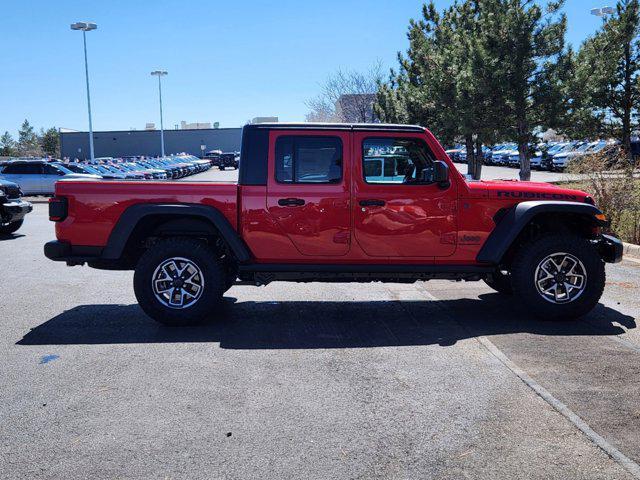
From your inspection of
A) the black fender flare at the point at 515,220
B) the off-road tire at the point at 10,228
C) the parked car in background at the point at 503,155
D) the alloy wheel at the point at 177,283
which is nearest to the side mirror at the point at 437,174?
the black fender flare at the point at 515,220

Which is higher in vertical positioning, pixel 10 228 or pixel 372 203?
pixel 372 203

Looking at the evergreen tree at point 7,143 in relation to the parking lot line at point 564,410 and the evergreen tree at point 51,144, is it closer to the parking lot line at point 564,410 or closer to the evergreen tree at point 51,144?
the evergreen tree at point 51,144

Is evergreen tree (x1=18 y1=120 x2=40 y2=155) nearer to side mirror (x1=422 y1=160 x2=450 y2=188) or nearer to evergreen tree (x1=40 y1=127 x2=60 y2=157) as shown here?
evergreen tree (x1=40 y1=127 x2=60 y2=157)

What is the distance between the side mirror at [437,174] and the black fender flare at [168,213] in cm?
197

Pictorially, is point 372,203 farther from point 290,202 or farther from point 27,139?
point 27,139

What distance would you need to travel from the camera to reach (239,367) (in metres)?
5.25

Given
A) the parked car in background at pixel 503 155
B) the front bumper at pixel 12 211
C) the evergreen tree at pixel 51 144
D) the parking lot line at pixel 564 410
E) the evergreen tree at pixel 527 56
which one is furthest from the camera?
the evergreen tree at pixel 51 144

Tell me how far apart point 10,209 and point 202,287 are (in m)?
9.44

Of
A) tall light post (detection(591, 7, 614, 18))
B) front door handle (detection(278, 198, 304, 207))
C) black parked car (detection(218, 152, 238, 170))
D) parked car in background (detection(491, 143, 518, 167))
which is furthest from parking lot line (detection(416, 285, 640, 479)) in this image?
black parked car (detection(218, 152, 238, 170))

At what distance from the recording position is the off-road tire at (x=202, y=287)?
645 cm

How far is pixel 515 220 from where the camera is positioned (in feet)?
21.0

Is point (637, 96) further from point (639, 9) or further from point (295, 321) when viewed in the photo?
point (295, 321)

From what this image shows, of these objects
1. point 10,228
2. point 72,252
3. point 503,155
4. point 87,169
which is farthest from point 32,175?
point 503,155

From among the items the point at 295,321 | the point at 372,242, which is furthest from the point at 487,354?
the point at 295,321
